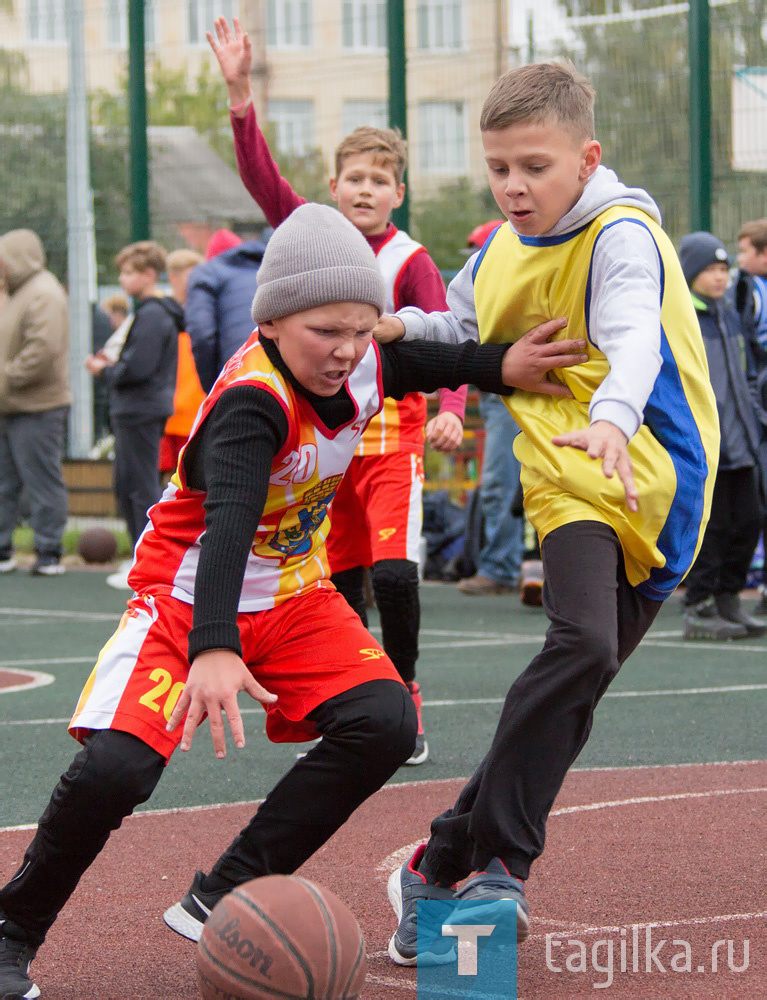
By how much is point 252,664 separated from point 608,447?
96 cm

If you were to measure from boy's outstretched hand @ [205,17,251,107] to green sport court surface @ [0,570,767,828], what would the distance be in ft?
7.81

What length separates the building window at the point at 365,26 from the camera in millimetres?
13258

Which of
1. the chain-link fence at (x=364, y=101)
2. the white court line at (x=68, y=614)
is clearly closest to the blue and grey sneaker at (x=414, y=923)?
the white court line at (x=68, y=614)

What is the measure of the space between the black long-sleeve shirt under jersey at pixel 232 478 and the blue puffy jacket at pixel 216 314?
4.69m

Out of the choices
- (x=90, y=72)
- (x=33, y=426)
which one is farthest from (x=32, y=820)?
(x=90, y=72)

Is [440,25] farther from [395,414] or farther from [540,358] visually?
[540,358]

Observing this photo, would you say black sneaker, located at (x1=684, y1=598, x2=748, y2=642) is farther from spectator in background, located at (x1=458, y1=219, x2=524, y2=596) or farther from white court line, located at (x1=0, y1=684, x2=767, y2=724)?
spectator in background, located at (x1=458, y1=219, x2=524, y2=596)

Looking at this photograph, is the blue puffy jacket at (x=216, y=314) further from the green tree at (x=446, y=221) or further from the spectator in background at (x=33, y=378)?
the green tree at (x=446, y=221)

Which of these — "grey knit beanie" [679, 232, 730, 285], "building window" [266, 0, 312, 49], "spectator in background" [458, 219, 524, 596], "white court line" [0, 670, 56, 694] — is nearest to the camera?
"white court line" [0, 670, 56, 694]

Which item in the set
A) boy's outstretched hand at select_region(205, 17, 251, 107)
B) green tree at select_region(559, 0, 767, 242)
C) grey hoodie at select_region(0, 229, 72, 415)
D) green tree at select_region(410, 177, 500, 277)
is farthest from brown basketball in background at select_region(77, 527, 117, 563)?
boy's outstretched hand at select_region(205, 17, 251, 107)

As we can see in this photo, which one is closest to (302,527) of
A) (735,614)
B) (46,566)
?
(735,614)

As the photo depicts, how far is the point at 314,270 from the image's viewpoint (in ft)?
10.4

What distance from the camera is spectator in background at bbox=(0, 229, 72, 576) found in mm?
11664

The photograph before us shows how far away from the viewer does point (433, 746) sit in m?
5.67
